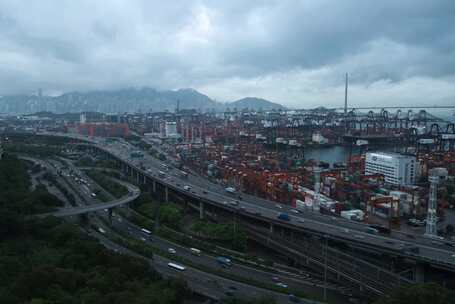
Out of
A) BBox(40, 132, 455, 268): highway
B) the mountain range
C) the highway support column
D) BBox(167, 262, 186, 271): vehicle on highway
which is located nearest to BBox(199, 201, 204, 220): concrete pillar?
BBox(40, 132, 455, 268): highway

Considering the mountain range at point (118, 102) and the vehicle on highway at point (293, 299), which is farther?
the mountain range at point (118, 102)

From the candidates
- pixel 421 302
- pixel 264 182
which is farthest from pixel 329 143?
pixel 421 302

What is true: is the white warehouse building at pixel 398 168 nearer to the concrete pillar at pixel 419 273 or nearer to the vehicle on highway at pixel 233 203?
the vehicle on highway at pixel 233 203

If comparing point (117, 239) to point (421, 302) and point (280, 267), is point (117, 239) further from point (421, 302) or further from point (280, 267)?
point (421, 302)

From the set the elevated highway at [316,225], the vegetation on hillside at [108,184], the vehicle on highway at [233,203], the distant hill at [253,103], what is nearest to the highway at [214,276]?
the elevated highway at [316,225]

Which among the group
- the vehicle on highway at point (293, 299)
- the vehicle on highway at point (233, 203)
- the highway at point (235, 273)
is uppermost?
the vehicle on highway at point (233, 203)

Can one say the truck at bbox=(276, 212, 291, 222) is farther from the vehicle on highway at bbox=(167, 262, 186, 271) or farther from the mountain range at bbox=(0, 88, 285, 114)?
the mountain range at bbox=(0, 88, 285, 114)

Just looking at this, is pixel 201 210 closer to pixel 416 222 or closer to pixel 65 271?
pixel 416 222
